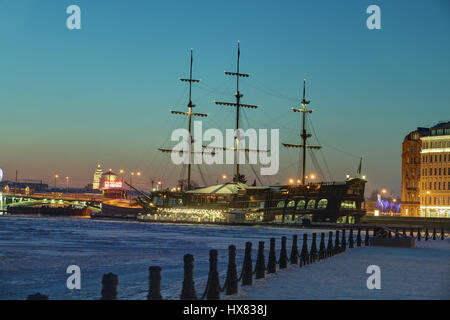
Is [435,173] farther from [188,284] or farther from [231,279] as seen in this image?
[188,284]

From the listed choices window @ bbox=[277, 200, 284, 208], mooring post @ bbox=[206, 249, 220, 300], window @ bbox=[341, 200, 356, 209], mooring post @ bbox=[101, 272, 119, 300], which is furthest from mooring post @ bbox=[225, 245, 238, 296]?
window @ bbox=[277, 200, 284, 208]

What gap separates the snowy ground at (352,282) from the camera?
45.5 feet

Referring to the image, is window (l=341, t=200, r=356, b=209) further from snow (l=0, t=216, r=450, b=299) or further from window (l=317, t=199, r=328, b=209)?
snow (l=0, t=216, r=450, b=299)

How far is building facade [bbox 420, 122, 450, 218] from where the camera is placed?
11394 centimetres

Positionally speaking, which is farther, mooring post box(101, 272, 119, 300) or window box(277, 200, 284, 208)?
window box(277, 200, 284, 208)

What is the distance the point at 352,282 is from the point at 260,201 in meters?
81.5

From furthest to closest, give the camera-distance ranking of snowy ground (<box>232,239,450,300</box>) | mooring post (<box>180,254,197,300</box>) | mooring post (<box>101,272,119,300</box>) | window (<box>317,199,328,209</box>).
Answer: window (<box>317,199,328,209</box>)
snowy ground (<box>232,239,450,300</box>)
mooring post (<box>180,254,197,300</box>)
mooring post (<box>101,272,119,300</box>)

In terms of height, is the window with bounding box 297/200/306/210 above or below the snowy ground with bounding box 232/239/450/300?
above

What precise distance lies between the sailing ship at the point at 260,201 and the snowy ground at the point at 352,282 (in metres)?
67.7

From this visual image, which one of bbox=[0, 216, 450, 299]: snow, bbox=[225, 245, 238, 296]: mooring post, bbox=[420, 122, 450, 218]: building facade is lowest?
bbox=[0, 216, 450, 299]: snow

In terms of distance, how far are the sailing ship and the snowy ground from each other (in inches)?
2665

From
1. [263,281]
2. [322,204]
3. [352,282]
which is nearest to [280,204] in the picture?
[322,204]

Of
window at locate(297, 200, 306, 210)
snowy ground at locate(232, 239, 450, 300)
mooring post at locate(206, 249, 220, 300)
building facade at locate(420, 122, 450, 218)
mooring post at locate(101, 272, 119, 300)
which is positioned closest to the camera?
mooring post at locate(101, 272, 119, 300)

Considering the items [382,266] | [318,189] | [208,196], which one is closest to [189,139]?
[208,196]
